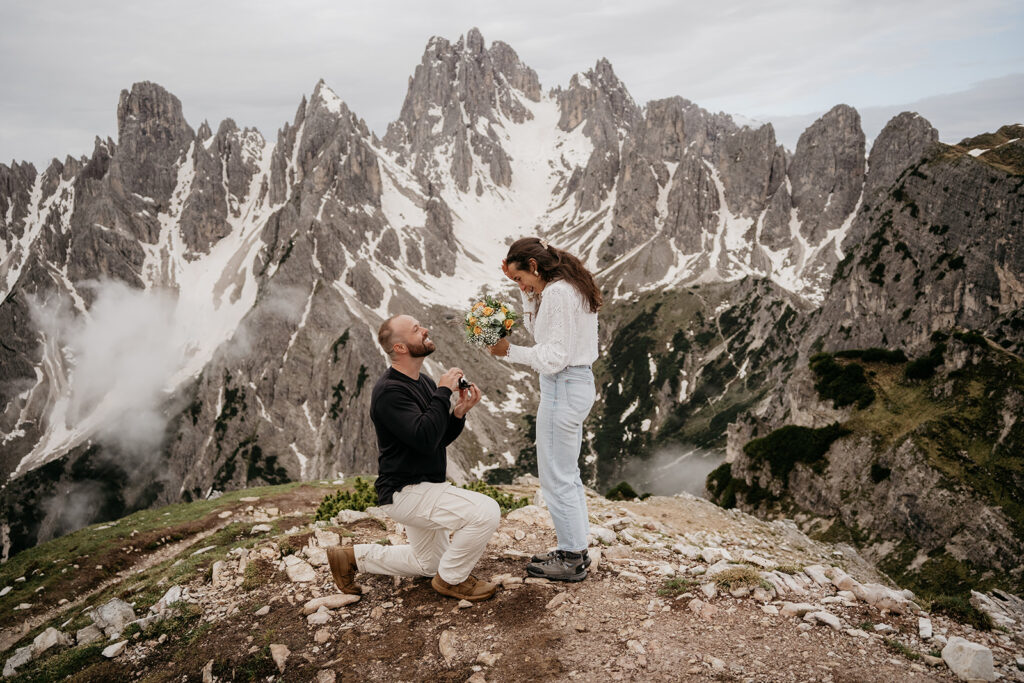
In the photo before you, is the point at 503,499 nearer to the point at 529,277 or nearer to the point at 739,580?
the point at 739,580

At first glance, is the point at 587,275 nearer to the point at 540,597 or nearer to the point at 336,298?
the point at 540,597

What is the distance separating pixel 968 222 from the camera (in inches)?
3691

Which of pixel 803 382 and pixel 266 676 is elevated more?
pixel 266 676

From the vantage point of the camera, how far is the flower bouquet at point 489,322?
8391 mm

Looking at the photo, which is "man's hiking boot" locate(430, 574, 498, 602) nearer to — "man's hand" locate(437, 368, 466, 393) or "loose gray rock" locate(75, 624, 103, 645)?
"man's hand" locate(437, 368, 466, 393)

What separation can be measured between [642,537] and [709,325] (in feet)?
624

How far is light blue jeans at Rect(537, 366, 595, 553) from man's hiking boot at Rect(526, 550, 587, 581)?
49 centimetres

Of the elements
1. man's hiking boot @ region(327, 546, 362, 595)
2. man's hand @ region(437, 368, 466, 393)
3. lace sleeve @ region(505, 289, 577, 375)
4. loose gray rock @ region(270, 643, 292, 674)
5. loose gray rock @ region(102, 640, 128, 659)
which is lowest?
loose gray rock @ region(102, 640, 128, 659)

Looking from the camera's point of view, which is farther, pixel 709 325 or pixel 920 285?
pixel 709 325

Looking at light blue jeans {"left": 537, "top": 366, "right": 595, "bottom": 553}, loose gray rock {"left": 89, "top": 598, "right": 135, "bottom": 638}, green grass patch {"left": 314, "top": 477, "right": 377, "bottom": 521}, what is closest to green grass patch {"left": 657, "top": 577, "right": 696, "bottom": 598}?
light blue jeans {"left": 537, "top": 366, "right": 595, "bottom": 553}

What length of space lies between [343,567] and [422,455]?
8.74 ft

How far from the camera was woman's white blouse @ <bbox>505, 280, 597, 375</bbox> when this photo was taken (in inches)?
305

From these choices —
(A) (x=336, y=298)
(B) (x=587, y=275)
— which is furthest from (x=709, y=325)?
(B) (x=587, y=275)

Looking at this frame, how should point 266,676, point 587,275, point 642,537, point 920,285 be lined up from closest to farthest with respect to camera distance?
point 266,676, point 587,275, point 642,537, point 920,285
